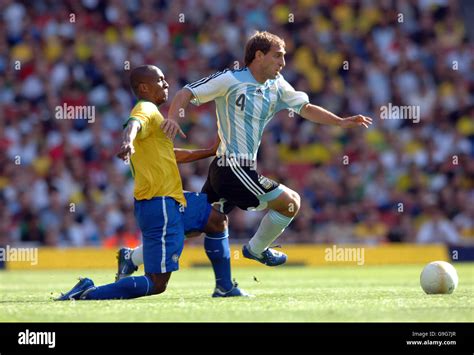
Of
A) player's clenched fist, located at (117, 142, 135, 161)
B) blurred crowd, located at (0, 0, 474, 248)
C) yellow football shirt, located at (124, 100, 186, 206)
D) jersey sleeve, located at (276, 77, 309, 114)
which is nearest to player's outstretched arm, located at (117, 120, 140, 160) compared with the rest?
player's clenched fist, located at (117, 142, 135, 161)

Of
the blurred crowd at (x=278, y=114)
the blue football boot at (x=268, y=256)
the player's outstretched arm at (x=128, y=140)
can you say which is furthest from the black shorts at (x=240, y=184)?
the blurred crowd at (x=278, y=114)

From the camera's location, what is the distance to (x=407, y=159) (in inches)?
776

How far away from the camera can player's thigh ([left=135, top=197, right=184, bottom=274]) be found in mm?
8180

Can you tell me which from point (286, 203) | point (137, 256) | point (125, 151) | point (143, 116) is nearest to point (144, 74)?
point (143, 116)

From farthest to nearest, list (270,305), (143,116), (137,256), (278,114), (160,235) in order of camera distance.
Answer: (278,114) → (137,256) → (160,235) → (143,116) → (270,305)

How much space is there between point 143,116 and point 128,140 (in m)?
0.65

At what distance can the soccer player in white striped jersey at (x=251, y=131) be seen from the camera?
Result: 29.6ft

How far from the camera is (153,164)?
8.30m

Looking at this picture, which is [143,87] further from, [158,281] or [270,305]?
[270,305]

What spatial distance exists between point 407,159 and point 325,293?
34.4ft

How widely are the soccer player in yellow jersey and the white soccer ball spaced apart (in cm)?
197

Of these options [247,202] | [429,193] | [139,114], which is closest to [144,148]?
[139,114]

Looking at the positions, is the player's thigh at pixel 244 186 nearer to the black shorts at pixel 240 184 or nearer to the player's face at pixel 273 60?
the black shorts at pixel 240 184
